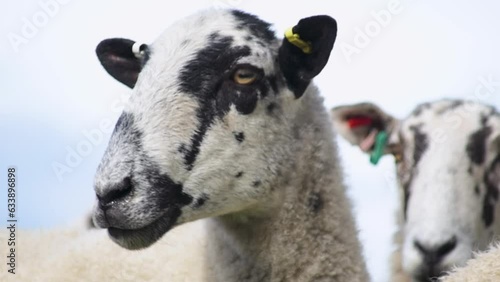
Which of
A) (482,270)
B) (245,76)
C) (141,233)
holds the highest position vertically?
(245,76)

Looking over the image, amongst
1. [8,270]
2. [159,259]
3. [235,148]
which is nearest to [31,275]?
[8,270]

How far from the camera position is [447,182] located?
6.78 m

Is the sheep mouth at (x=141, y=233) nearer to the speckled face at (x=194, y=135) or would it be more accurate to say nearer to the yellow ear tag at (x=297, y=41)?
the speckled face at (x=194, y=135)

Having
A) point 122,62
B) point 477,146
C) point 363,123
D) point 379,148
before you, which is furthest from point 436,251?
point 122,62

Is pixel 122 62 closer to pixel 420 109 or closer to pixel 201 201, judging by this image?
pixel 201 201

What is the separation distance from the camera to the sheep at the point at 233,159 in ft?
16.4

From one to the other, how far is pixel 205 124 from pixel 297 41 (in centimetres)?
86

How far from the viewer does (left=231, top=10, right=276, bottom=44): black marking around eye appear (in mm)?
5609

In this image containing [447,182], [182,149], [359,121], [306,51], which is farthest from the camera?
[359,121]

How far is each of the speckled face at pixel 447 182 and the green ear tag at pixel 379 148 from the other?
199 mm

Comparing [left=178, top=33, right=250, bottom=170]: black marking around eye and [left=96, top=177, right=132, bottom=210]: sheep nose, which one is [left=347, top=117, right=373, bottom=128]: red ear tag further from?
[left=96, top=177, right=132, bottom=210]: sheep nose

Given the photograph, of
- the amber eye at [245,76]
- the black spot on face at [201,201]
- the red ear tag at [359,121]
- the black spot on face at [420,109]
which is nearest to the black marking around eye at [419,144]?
the black spot on face at [420,109]

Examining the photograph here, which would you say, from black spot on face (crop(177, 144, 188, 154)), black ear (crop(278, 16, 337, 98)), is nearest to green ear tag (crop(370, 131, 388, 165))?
black ear (crop(278, 16, 337, 98))

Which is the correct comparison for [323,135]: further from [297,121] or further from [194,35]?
[194,35]
